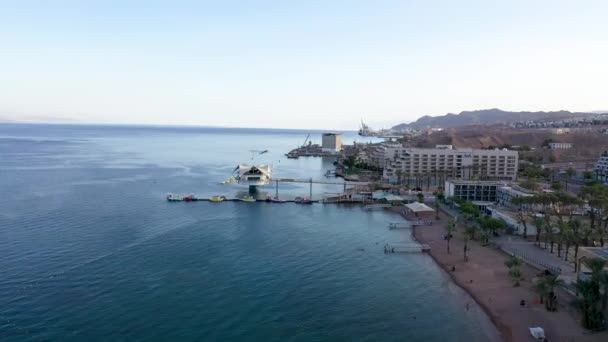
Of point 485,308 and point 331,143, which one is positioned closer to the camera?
point 485,308

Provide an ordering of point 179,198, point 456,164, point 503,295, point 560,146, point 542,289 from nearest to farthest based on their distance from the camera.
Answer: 1. point 542,289
2. point 503,295
3. point 179,198
4. point 456,164
5. point 560,146

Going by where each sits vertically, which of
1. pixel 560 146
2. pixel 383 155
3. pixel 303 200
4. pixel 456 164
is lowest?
pixel 303 200

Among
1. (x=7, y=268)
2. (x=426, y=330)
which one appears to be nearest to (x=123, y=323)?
(x=7, y=268)

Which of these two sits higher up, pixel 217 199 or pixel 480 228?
pixel 480 228

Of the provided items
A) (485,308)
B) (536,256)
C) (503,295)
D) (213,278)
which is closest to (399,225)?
(536,256)

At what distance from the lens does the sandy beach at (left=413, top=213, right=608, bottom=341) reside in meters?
19.7

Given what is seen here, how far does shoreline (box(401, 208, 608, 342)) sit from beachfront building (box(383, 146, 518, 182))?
31411 millimetres

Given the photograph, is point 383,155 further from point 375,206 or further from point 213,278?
point 213,278

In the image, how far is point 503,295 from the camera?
78.2 feet

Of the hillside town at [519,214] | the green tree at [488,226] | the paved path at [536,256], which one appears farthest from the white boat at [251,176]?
the paved path at [536,256]

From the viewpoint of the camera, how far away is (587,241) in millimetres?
30328

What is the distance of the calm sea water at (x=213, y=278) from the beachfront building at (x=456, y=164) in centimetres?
2513

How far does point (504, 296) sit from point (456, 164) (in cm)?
4740

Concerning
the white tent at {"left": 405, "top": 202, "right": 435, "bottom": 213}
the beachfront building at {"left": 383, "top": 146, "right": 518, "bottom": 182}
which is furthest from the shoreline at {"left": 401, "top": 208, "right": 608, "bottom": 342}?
the beachfront building at {"left": 383, "top": 146, "right": 518, "bottom": 182}
